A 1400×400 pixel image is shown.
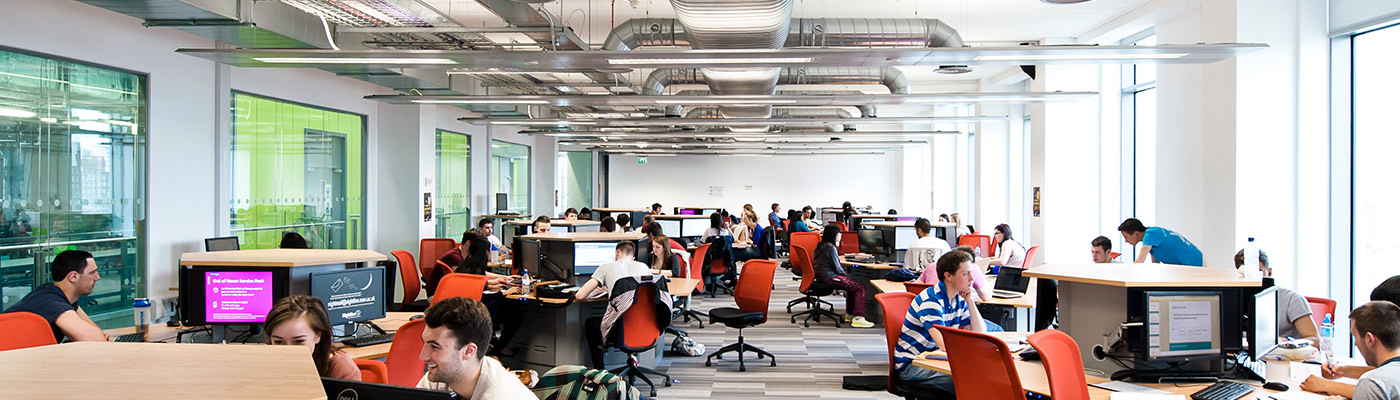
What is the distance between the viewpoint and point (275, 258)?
406cm

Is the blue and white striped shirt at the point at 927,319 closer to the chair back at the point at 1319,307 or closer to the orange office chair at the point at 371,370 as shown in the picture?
the chair back at the point at 1319,307

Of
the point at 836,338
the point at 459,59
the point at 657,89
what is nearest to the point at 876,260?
the point at 836,338

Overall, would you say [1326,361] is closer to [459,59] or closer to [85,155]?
[459,59]

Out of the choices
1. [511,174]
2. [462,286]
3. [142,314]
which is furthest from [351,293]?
[511,174]

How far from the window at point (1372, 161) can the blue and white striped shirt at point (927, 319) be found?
4086mm

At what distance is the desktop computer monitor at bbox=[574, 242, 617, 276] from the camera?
278 inches

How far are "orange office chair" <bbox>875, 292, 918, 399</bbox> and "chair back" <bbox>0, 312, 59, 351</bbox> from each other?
3.97 m

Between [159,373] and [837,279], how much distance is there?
813cm

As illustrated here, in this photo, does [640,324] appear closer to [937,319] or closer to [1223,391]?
[937,319]

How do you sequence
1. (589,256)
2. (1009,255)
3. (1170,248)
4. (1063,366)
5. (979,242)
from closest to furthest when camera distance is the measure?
(1063,366), (1170,248), (589,256), (1009,255), (979,242)

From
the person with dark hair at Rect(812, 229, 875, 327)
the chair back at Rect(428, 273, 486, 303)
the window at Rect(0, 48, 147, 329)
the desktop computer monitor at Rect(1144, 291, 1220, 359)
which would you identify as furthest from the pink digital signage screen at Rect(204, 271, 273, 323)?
the person with dark hair at Rect(812, 229, 875, 327)

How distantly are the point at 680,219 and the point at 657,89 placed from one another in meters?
3.28

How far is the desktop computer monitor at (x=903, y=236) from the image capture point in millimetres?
10375

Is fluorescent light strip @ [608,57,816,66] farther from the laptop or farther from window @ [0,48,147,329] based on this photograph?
window @ [0,48,147,329]
